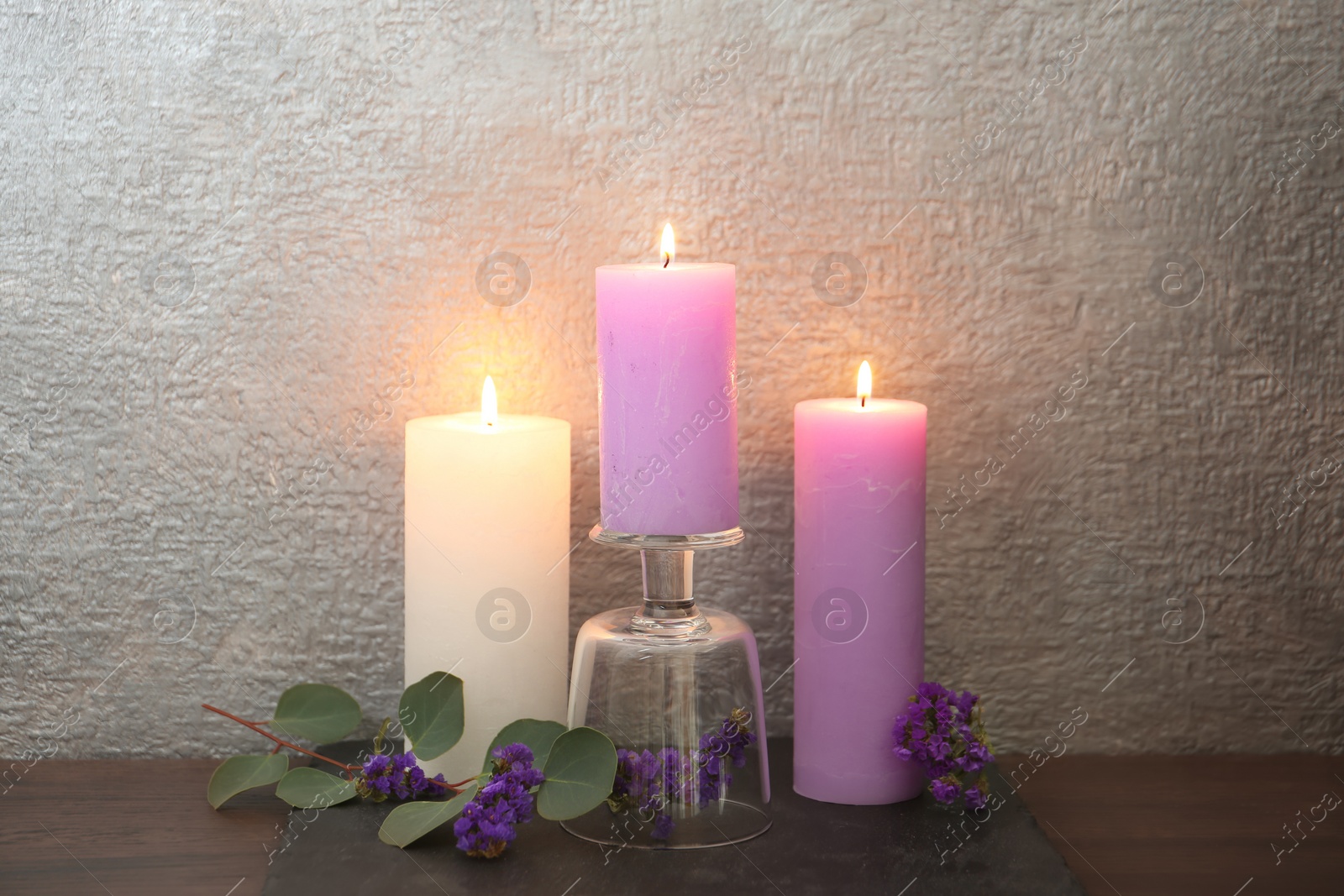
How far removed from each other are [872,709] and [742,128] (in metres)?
0.43

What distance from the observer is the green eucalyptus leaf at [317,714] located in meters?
0.78

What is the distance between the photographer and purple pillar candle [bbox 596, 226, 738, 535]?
0.67 meters

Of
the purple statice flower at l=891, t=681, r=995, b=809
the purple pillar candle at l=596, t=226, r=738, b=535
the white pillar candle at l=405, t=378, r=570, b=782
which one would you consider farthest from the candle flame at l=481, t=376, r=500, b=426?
the purple statice flower at l=891, t=681, r=995, b=809

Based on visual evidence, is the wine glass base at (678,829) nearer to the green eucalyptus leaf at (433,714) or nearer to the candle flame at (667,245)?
the green eucalyptus leaf at (433,714)

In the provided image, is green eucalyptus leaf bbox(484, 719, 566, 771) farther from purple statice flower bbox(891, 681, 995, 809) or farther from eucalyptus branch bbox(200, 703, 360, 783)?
purple statice flower bbox(891, 681, 995, 809)

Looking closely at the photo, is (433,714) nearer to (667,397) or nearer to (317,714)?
(317,714)

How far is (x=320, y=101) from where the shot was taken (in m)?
0.82

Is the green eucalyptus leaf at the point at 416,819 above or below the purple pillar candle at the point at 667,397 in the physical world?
below

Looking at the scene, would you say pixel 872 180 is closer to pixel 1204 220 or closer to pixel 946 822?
pixel 1204 220

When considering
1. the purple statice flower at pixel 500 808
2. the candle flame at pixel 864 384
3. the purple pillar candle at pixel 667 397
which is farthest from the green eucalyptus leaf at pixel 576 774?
the candle flame at pixel 864 384

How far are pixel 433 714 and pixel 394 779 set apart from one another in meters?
0.05

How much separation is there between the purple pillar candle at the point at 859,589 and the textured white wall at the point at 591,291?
0.11m

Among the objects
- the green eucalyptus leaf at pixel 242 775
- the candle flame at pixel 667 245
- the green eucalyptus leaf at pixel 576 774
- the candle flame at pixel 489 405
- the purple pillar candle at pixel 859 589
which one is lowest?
the green eucalyptus leaf at pixel 242 775

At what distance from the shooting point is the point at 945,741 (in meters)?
0.72
